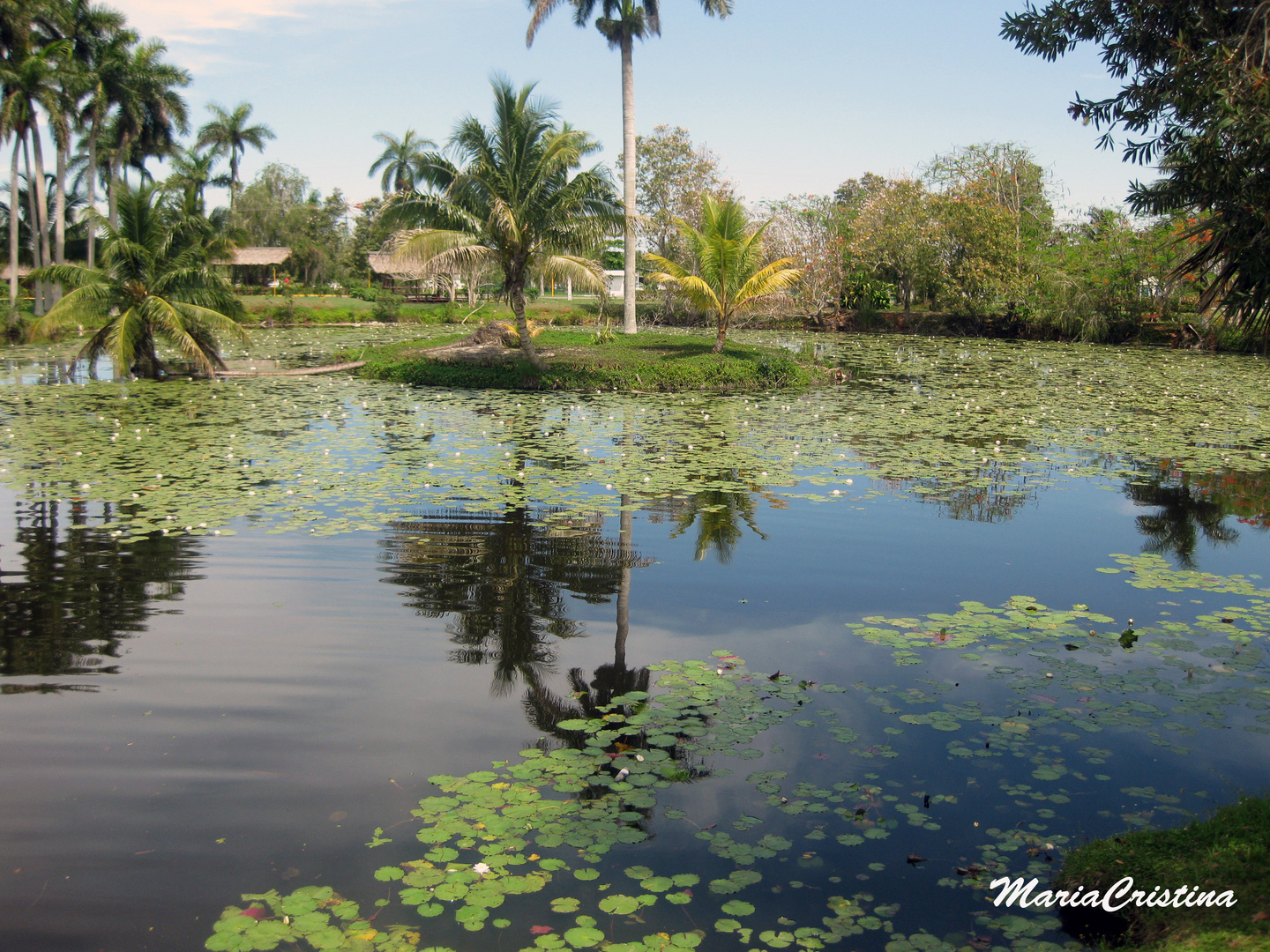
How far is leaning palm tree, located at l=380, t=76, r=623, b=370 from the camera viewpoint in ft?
59.5

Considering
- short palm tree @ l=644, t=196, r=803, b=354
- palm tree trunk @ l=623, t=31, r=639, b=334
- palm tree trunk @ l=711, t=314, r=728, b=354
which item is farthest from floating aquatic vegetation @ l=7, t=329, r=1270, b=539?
palm tree trunk @ l=623, t=31, r=639, b=334

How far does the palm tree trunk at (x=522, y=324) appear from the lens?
19.4m

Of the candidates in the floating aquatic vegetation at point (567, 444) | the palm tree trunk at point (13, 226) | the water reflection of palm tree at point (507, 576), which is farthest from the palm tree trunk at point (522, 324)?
the palm tree trunk at point (13, 226)

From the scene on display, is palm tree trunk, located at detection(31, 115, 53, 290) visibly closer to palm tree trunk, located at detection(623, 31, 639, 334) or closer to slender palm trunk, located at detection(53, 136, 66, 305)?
slender palm trunk, located at detection(53, 136, 66, 305)

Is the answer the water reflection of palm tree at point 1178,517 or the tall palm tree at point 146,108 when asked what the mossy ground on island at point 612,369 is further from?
the tall palm tree at point 146,108

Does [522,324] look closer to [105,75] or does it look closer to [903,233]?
[903,233]

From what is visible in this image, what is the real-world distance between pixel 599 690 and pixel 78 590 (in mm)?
4467

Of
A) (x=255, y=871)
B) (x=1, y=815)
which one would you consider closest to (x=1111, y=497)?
(x=255, y=871)

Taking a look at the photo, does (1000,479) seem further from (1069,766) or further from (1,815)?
(1,815)

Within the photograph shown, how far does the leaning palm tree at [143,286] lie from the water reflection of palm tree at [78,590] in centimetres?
1051

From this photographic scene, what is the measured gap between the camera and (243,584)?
722 centimetres

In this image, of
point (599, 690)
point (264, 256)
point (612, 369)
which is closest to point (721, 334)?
point (612, 369)

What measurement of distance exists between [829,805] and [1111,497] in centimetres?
796

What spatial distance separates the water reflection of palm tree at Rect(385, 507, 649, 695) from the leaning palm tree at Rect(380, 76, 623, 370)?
34.3 ft
